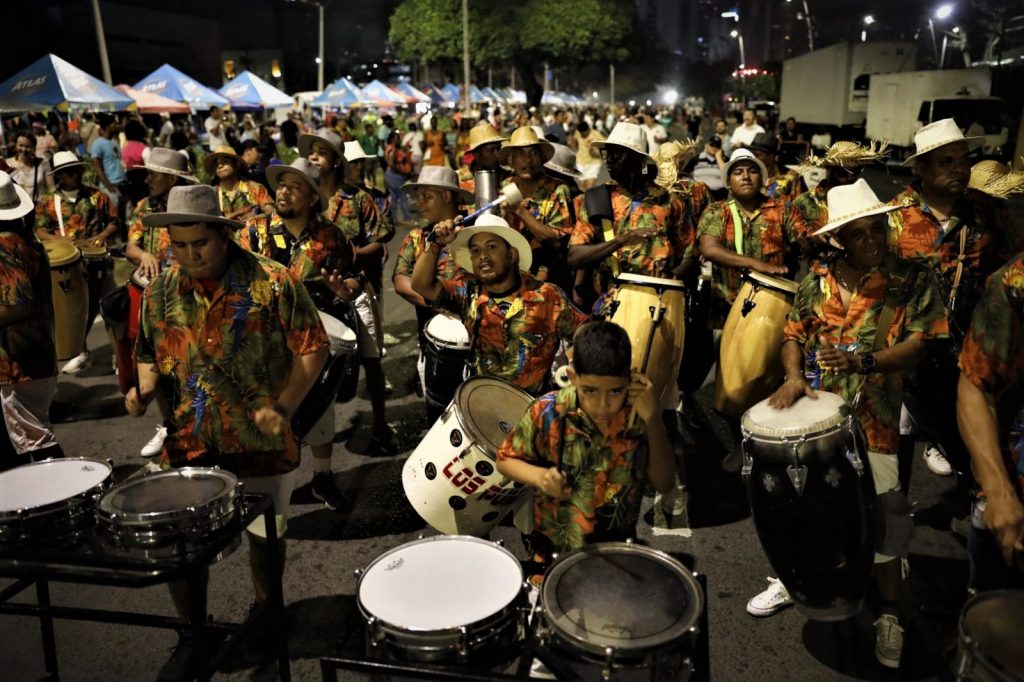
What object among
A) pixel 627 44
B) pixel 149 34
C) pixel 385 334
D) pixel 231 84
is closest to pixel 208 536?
pixel 385 334

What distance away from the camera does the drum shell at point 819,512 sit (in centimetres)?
321

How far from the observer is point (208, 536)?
9.77 feet

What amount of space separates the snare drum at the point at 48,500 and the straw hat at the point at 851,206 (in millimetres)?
3405

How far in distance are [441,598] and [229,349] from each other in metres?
1.64

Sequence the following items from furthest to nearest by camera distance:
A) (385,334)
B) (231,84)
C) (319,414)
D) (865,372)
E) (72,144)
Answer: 1. (231,84)
2. (72,144)
3. (385,334)
4. (319,414)
5. (865,372)

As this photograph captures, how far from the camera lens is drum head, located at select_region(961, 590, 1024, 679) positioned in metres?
2.07

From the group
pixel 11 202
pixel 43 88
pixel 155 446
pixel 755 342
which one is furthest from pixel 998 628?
→ pixel 43 88

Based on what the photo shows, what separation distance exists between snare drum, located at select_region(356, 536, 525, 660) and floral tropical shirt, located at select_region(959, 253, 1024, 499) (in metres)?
1.83

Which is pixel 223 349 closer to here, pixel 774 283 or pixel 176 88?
pixel 774 283

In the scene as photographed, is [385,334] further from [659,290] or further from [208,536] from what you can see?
[208,536]

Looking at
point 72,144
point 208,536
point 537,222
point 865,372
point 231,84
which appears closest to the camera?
point 208,536

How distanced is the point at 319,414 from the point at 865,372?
9.75ft

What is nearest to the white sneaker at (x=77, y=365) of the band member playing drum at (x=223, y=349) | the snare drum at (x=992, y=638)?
the band member playing drum at (x=223, y=349)

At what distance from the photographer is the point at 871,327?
3.83 m
